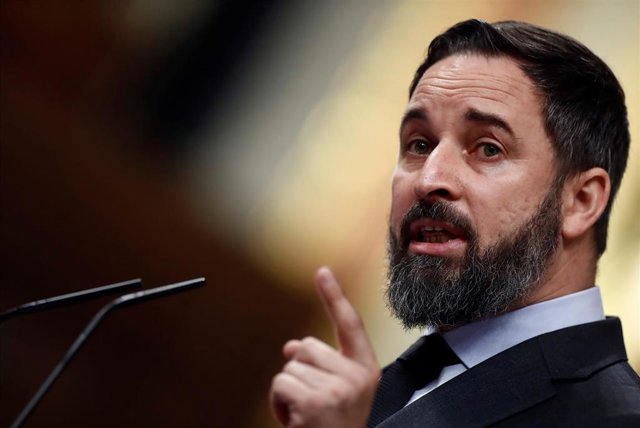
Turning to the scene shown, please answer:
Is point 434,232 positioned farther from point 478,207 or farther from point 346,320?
point 346,320

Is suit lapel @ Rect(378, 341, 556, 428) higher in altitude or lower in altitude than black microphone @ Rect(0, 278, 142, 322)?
lower

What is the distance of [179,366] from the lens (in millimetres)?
2473

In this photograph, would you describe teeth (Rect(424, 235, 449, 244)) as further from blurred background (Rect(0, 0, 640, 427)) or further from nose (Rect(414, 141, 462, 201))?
blurred background (Rect(0, 0, 640, 427))

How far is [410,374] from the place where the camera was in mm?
1543

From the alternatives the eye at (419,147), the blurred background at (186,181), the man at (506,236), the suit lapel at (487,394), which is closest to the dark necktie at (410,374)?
the man at (506,236)

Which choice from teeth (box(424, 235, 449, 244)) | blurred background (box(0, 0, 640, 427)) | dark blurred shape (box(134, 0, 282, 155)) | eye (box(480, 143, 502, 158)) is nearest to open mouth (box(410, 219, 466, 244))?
teeth (box(424, 235, 449, 244))

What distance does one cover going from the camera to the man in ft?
4.43

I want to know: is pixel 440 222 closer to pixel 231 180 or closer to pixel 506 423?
pixel 506 423

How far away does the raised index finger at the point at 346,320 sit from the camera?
101cm

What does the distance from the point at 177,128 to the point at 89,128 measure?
0.26 metres

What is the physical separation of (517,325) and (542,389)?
145 mm

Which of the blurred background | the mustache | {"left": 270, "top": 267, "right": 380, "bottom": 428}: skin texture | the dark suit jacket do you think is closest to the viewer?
{"left": 270, "top": 267, "right": 380, "bottom": 428}: skin texture

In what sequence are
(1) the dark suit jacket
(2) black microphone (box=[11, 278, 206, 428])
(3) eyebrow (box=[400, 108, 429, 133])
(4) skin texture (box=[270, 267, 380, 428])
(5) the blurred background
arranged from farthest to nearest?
(5) the blurred background, (3) eyebrow (box=[400, 108, 429, 133]), (1) the dark suit jacket, (2) black microphone (box=[11, 278, 206, 428]), (4) skin texture (box=[270, 267, 380, 428])

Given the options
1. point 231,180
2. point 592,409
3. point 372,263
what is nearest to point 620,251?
point 372,263
